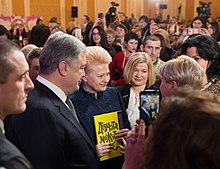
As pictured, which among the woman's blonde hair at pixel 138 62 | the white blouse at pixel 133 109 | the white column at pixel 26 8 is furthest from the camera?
the white column at pixel 26 8

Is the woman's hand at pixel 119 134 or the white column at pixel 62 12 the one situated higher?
the white column at pixel 62 12

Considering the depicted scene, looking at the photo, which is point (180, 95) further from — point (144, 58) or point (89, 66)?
point (144, 58)

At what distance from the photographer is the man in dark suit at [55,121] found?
1758mm

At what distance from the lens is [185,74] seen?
2107 mm

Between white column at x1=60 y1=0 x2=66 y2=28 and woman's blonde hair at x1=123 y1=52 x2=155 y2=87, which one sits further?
white column at x1=60 y1=0 x2=66 y2=28

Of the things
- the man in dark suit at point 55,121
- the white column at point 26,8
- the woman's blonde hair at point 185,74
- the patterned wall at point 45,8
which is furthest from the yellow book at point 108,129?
the patterned wall at point 45,8

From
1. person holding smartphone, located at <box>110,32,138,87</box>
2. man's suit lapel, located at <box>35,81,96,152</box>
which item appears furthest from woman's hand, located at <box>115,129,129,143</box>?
person holding smartphone, located at <box>110,32,138,87</box>

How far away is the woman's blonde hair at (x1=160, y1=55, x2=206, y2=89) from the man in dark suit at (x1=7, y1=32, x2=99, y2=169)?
0.52 metres

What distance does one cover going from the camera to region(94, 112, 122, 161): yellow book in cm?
227

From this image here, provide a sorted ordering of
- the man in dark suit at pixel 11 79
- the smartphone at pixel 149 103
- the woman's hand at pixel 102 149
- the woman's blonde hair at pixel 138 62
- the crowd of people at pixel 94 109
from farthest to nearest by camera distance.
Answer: the woman's blonde hair at pixel 138 62, the woman's hand at pixel 102 149, the smartphone at pixel 149 103, the man in dark suit at pixel 11 79, the crowd of people at pixel 94 109

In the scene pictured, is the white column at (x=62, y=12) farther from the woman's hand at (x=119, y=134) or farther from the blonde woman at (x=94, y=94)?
the woman's hand at (x=119, y=134)

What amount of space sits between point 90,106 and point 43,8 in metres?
10.9

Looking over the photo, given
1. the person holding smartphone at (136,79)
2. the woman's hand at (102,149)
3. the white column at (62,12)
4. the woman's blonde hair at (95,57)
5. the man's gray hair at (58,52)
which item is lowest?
the woman's hand at (102,149)

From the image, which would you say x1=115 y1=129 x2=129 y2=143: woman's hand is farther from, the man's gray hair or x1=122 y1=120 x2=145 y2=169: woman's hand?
x1=122 y1=120 x2=145 y2=169: woman's hand
